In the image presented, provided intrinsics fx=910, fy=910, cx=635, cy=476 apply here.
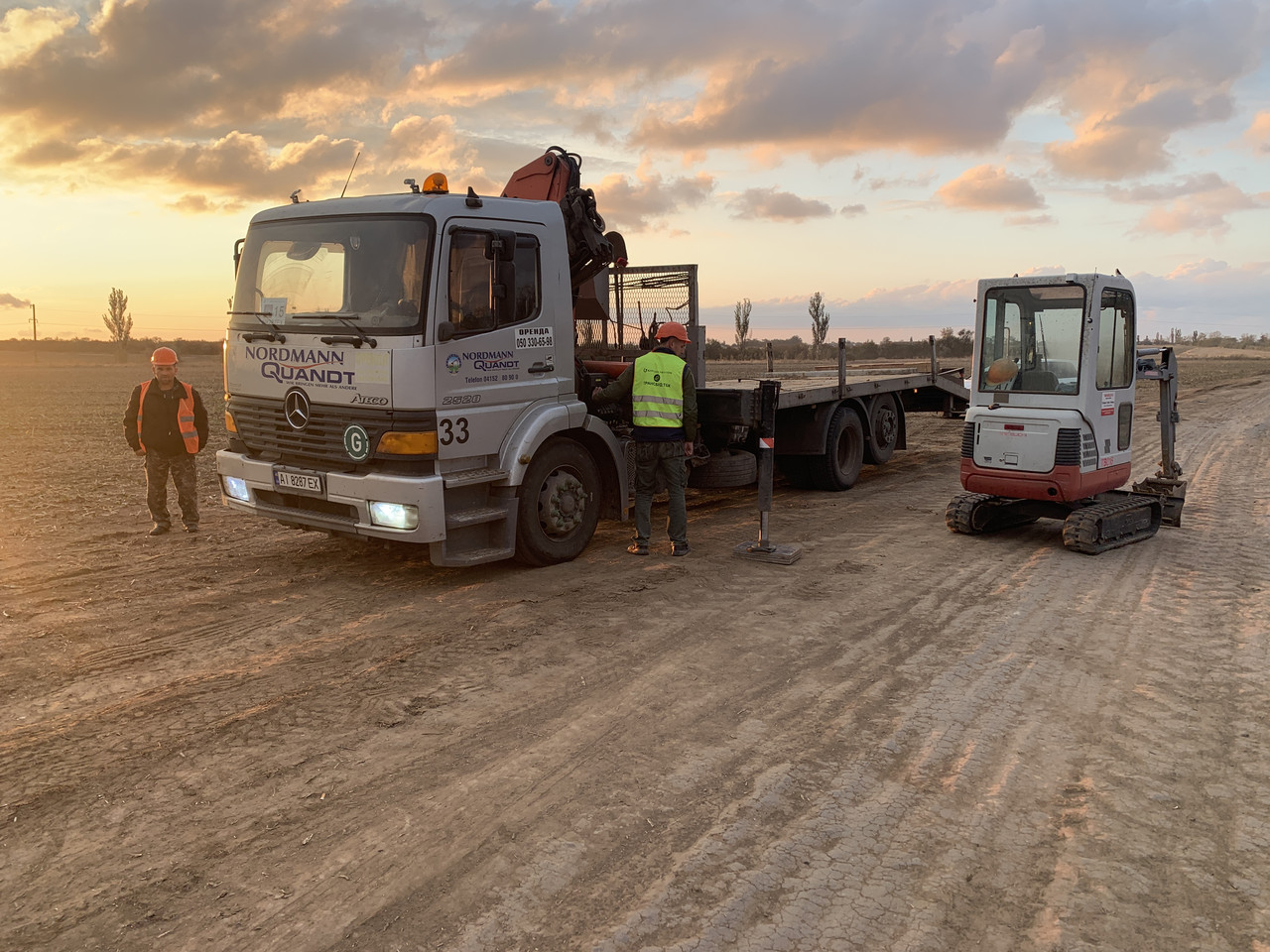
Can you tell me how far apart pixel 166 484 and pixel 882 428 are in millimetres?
8832

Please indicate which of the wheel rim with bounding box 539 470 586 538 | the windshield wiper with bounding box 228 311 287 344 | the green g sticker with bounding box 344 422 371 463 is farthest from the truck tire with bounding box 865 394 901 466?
the windshield wiper with bounding box 228 311 287 344

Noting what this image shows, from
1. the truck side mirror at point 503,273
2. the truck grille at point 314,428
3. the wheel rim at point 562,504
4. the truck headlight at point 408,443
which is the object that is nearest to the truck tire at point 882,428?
the wheel rim at point 562,504

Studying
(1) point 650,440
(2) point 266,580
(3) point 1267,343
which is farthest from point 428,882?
(3) point 1267,343

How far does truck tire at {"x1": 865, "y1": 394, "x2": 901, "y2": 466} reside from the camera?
1221cm

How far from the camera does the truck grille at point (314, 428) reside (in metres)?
6.45

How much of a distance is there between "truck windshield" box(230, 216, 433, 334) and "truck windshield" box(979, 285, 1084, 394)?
547cm

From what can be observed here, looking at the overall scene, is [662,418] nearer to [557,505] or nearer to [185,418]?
[557,505]

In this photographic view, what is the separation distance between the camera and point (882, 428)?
12.6 meters

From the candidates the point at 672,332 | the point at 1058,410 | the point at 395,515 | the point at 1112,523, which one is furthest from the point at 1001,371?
the point at 395,515

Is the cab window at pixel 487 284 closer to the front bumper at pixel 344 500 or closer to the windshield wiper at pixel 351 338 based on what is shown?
the windshield wiper at pixel 351 338

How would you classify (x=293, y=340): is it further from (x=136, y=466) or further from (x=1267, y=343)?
(x=1267, y=343)

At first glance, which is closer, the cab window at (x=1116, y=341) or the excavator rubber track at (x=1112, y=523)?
the excavator rubber track at (x=1112, y=523)

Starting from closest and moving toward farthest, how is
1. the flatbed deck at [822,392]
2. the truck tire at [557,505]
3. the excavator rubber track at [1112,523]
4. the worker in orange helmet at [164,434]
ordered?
1. the truck tire at [557,505]
2. the excavator rubber track at [1112,523]
3. the worker in orange helmet at [164,434]
4. the flatbed deck at [822,392]

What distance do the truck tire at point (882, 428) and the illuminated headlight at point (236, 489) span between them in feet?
25.9
